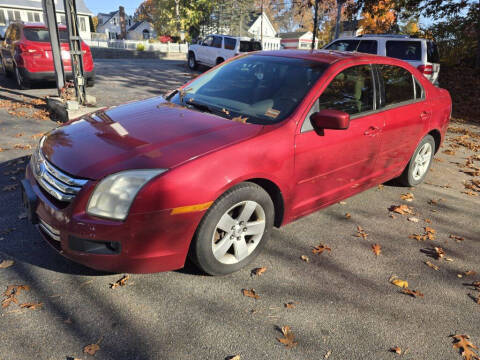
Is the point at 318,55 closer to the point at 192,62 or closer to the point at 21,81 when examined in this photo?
the point at 21,81

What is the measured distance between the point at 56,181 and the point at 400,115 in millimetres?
3470

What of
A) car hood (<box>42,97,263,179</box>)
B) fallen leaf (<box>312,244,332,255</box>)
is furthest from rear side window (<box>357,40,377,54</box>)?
car hood (<box>42,97,263,179</box>)

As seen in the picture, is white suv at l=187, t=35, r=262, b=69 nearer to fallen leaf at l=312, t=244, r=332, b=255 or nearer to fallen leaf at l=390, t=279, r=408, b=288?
fallen leaf at l=312, t=244, r=332, b=255

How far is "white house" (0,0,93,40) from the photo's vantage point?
45125 mm

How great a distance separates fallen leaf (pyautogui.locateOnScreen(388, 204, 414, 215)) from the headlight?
10.1 ft

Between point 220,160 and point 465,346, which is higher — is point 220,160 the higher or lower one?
the higher one

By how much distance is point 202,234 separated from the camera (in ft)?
8.46

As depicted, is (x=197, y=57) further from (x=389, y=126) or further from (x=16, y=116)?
(x=389, y=126)

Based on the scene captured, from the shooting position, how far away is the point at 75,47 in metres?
7.41

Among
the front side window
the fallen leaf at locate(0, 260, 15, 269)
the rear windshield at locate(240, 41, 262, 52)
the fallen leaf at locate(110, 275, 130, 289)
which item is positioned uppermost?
the rear windshield at locate(240, 41, 262, 52)

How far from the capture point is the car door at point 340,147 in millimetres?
3146

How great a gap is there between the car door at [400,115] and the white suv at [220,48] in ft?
45.8

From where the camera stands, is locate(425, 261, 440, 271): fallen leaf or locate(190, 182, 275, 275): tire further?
locate(425, 261, 440, 271): fallen leaf

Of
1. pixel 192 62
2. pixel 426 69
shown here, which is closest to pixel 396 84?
pixel 426 69
